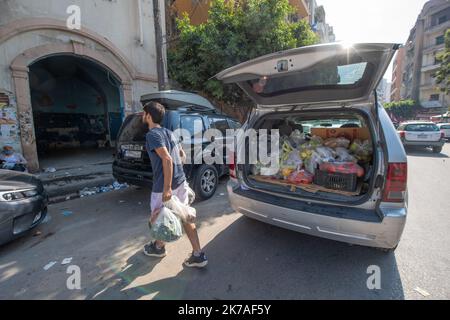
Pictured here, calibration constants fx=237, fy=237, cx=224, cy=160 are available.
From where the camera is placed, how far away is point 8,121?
6160mm

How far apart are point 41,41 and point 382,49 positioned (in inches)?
322

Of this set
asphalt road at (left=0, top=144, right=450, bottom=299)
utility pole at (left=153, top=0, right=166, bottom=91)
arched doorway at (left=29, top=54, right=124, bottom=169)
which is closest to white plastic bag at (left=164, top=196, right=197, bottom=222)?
asphalt road at (left=0, top=144, right=450, bottom=299)

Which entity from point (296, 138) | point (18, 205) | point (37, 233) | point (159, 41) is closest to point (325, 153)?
point (296, 138)

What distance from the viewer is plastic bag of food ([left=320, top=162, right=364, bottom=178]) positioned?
2.67 meters

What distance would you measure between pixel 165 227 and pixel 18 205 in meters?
2.00

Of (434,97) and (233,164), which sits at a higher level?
(434,97)

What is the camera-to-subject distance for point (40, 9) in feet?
21.3

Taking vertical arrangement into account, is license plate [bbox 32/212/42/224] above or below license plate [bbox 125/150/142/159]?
below

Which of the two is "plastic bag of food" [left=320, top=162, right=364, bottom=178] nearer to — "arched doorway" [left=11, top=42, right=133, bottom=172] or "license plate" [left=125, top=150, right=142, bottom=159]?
"license plate" [left=125, top=150, right=142, bottom=159]

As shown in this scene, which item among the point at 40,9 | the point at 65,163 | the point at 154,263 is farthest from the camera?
the point at 65,163

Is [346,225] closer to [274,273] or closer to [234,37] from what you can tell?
[274,273]
